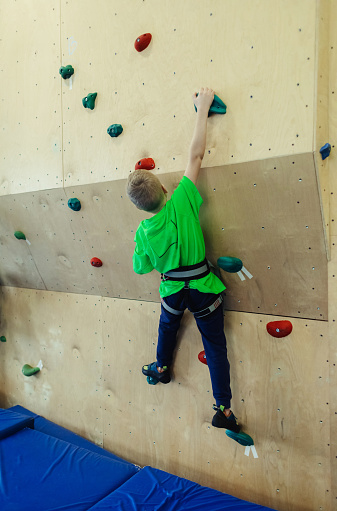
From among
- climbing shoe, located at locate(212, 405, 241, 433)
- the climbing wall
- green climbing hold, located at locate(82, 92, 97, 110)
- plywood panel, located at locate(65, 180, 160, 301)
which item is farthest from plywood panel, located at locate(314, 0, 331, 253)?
green climbing hold, located at locate(82, 92, 97, 110)

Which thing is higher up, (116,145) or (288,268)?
(116,145)

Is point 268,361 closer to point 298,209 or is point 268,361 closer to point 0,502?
point 298,209

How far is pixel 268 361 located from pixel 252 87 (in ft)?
3.98

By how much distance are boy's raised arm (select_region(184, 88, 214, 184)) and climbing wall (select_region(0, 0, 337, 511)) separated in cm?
5

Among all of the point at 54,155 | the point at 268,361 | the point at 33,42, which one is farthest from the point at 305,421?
the point at 33,42

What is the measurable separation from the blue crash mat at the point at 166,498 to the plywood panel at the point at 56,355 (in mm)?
772

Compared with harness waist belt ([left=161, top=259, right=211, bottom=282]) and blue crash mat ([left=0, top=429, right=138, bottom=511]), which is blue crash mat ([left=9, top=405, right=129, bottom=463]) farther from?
harness waist belt ([left=161, top=259, right=211, bottom=282])

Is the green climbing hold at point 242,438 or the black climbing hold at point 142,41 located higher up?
the black climbing hold at point 142,41

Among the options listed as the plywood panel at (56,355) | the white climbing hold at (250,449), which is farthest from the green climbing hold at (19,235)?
the white climbing hold at (250,449)

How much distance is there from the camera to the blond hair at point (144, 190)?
155 centimetres

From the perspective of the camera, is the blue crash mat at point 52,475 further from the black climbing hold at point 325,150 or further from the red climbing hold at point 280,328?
the black climbing hold at point 325,150

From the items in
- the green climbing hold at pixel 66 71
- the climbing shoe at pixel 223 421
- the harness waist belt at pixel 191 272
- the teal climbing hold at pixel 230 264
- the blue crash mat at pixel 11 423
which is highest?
the green climbing hold at pixel 66 71

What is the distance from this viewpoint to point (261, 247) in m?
1.68

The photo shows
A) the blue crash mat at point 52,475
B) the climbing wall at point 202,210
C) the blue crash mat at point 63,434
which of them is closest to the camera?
the climbing wall at point 202,210
